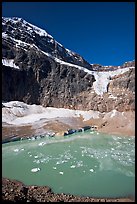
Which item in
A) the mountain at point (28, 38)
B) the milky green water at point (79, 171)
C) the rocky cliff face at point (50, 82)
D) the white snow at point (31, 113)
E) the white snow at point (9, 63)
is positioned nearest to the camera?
the milky green water at point (79, 171)

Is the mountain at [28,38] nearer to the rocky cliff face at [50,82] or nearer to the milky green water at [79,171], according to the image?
the rocky cliff face at [50,82]

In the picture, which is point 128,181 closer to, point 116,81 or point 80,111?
point 80,111

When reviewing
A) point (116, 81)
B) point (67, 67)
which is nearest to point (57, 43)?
point (67, 67)

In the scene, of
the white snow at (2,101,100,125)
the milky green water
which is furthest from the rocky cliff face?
the milky green water

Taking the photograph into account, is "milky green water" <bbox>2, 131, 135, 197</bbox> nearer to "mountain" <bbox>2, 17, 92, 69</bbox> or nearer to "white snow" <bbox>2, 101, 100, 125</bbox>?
"white snow" <bbox>2, 101, 100, 125</bbox>

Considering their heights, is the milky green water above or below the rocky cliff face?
below

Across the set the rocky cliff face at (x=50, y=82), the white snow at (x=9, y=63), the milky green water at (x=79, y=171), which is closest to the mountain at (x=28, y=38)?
the rocky cliff face at (x=50, y=82)

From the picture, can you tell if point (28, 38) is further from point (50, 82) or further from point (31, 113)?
→ point (31, 113)

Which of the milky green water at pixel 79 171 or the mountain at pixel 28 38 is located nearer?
the milky green water at pixel 79 171
